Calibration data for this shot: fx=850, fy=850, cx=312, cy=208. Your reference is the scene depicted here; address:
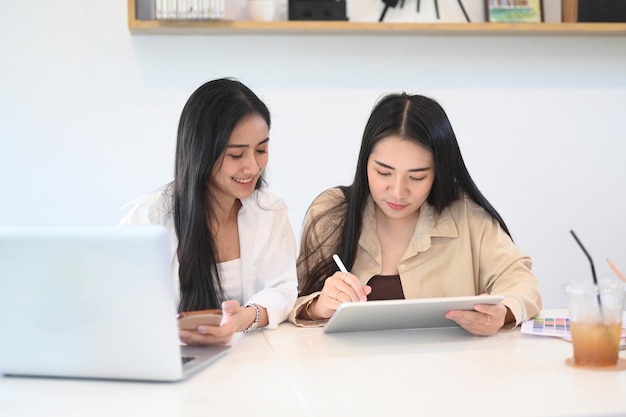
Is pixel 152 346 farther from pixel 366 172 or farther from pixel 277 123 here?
pixel 277 123

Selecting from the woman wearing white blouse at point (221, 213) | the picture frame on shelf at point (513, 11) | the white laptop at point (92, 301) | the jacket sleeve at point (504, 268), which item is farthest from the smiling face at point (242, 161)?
the picture frame on shelf at point (513, 11)

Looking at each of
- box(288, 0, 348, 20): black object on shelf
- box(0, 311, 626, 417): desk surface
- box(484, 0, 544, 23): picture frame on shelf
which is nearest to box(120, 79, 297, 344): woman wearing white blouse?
box(0, 311, 626, 417): desk surface

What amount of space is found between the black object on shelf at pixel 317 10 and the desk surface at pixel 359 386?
1.81 meters

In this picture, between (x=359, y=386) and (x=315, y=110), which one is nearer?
(x=359, y=386)

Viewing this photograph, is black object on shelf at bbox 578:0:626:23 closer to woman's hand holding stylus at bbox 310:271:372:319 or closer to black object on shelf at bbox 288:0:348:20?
black object on shelf at bbox 288:0:348:20

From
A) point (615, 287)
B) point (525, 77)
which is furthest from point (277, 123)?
point (615, 287)

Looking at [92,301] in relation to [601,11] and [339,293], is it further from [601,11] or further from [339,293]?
[601,11]

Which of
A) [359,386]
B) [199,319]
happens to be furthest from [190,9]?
[359,386]

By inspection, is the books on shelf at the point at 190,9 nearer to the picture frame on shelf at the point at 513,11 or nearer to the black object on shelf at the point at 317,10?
the black object on shelf at the point at 317,10

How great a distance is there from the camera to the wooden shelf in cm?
316

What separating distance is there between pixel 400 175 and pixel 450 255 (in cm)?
28

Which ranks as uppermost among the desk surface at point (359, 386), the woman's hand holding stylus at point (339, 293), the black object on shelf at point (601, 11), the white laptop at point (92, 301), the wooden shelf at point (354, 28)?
the black object on shelf at point (601, 11)

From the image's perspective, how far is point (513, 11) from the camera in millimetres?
3352

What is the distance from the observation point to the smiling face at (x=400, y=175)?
218 centimetres
